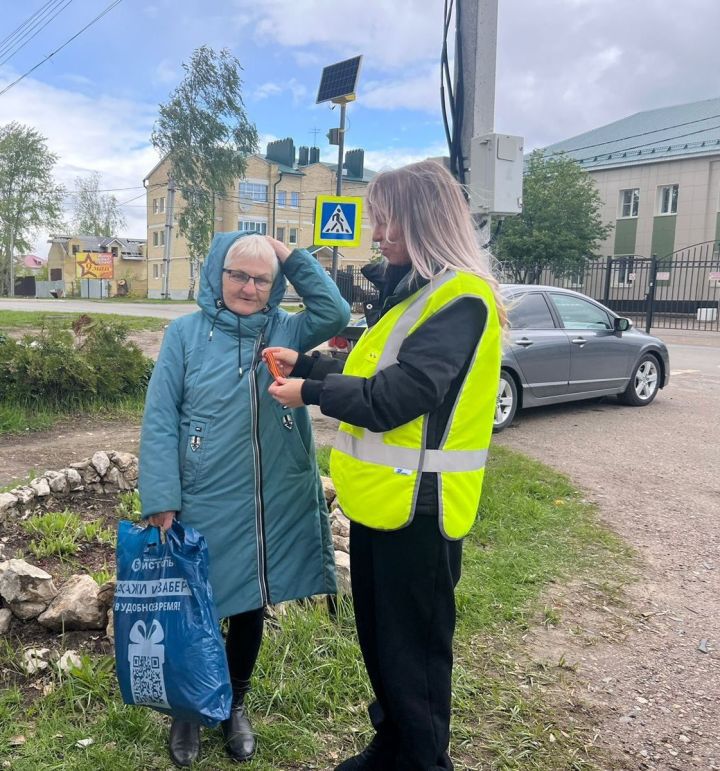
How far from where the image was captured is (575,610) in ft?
11.3

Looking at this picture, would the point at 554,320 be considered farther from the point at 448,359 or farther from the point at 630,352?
the point at 448,359

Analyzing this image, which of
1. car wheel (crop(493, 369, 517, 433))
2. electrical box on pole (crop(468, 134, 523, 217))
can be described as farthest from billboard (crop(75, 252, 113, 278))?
electrical box on pole (crop(468, 134, 523, 217))

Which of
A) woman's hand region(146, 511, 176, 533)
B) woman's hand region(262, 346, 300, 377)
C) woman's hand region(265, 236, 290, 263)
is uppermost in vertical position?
woman's hand region(265, 236, 290, 263)

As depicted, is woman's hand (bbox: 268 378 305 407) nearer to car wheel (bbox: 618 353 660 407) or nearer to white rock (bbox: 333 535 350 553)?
white rock (bbox: 333 535 350 553)

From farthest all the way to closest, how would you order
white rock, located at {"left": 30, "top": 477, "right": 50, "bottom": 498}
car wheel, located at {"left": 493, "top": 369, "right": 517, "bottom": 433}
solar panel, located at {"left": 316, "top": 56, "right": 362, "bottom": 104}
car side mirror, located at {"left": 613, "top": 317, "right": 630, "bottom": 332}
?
solar panel, located at {"left": 316, "top": 56, "right": 362, "bottom": 104} < car side mirror, located at {"left": 613, "top": 317, "right": 630, "bottom": 332} < car wheel, located at {"left": 493, "top": 369, "right": 517, "bottom": 433} < white rock, located at {"left": 30, "top": 477, "right": 50, "bottom": 498}

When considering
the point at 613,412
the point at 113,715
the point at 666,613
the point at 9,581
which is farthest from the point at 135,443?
the point at 613,412

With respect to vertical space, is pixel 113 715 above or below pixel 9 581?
below

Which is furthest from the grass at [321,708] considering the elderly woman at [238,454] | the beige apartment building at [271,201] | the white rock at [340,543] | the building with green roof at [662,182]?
the beige apartment building at [271,201]

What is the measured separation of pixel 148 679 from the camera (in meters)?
2.12

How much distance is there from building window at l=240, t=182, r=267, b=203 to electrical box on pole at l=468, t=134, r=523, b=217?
170ft

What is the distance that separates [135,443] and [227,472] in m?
4.24

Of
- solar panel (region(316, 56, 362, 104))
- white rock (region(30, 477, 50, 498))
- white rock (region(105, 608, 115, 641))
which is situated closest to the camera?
white rock (region(105, 608, 115, 641))

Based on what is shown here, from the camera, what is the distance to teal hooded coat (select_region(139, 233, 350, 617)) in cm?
226

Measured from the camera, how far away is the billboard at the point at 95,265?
5503cm
